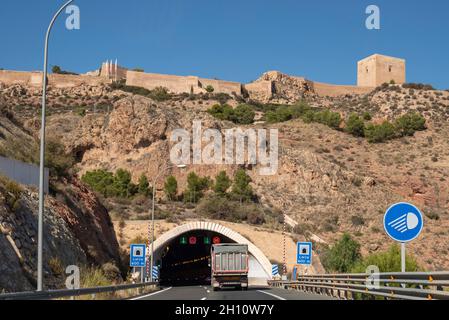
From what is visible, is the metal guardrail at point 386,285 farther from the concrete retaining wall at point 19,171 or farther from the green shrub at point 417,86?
the green shrub at point 417,86

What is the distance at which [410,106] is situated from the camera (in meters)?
125

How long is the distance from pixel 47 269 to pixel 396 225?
1737cm

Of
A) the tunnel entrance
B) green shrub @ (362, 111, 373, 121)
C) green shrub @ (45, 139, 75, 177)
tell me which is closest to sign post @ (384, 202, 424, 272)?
green shrub @ (45, 139, 75, 177)

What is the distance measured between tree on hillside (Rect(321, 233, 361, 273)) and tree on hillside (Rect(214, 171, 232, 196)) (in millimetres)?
19956

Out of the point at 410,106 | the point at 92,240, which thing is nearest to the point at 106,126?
the point at 92,240

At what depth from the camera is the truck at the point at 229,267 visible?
3984cm

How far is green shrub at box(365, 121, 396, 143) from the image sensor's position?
354 feet

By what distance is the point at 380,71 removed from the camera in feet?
500

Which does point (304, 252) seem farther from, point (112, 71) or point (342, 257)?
point (112, 71)

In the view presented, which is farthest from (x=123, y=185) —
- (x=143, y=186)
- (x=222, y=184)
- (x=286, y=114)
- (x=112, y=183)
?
(x=286, y=114)

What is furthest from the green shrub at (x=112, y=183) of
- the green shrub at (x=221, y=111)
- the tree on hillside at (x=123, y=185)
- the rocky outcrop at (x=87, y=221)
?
the green shrub at (x=221, y=111)

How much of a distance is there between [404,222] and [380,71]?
143 metres

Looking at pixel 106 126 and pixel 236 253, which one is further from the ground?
pixel 106 126
